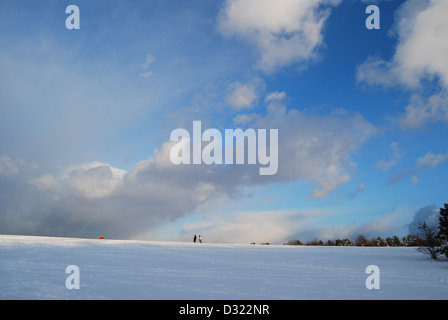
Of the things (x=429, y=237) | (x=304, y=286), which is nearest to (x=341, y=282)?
(x=304, y=286)

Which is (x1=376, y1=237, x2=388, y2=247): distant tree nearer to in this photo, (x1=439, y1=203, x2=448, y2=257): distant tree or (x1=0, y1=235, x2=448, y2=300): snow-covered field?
(x1=439, y1=203, x2=448, y2=257): distant tree

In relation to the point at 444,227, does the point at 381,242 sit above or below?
below

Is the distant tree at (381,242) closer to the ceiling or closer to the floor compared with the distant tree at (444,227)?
closer to the floor

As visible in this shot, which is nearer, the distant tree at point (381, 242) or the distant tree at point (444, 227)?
the distant tree at point (444, 227)

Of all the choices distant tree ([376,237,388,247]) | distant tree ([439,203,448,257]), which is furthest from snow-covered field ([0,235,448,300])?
distant tree ([376,237,388,247])

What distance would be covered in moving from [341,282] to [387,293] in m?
2.04

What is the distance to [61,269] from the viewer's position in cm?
1339

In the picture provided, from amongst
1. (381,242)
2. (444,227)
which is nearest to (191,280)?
(444,227)

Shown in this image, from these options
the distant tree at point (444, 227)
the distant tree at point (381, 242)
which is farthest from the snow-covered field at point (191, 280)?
the distant tree at point (381, 242)

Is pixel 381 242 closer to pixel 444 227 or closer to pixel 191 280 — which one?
pixel 444 227

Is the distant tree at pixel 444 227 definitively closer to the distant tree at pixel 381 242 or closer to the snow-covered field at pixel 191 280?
the snow-covered field at pixel 191 280

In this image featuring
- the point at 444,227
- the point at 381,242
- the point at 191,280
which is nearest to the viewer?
the point at 191,280
